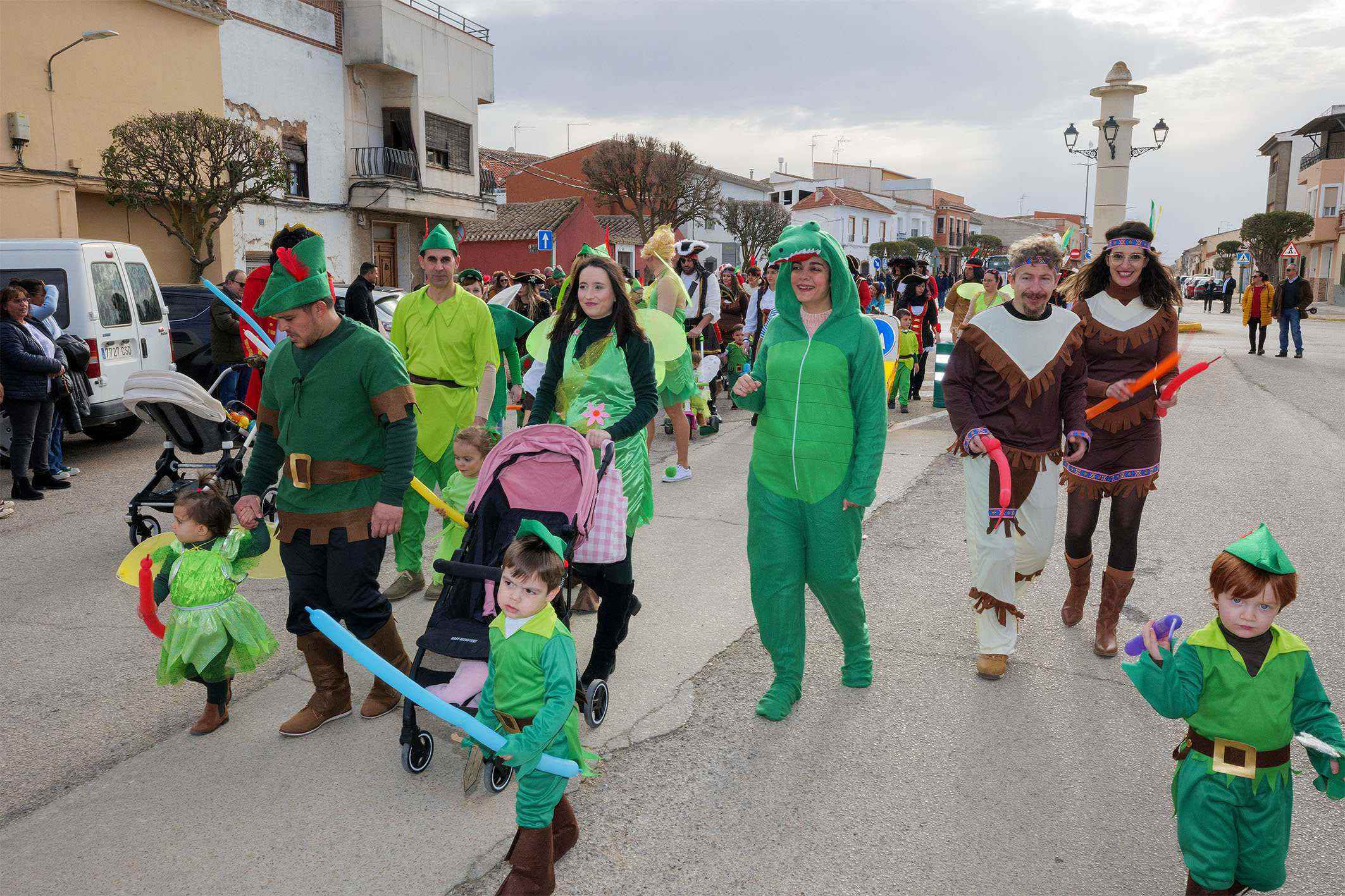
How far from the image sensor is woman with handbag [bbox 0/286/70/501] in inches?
299

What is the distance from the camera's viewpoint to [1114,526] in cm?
451

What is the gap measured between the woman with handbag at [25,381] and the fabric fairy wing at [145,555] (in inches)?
190

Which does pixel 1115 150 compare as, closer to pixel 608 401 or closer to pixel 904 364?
pixel 904 364

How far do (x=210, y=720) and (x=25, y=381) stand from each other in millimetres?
5449

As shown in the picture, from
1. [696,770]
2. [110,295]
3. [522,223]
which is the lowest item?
[696,770]

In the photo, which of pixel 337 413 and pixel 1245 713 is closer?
pixel 1245 713

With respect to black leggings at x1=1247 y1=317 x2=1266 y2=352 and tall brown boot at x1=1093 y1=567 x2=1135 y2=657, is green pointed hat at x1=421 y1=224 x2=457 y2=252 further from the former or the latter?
black leggings at x1=1247 y1=317 x2=1266 y2=352

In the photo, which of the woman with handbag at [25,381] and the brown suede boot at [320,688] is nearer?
the brown suede boot at [320,688]

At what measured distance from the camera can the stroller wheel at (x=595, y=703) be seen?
12.0ft

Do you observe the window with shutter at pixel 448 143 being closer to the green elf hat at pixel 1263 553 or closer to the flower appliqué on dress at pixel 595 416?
the flower appliqué on dress at pixel 595 416

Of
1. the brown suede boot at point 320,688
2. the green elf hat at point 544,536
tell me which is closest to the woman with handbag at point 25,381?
the brown suede boot at point 320,688

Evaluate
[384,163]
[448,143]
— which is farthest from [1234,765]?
[448,143]

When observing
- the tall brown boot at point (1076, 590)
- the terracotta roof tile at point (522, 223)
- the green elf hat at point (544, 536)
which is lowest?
the tall brown boot at point (1076, 590)

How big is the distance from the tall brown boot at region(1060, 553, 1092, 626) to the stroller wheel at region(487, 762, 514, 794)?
295 cm
